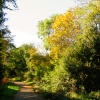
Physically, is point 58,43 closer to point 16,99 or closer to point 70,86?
point 70,86

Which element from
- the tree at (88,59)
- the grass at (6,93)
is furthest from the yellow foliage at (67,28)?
the grass at (6,93)

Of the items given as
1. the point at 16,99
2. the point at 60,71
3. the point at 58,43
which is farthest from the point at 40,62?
the point at 16,99

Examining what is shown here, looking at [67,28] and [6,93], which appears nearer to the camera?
[6,93]

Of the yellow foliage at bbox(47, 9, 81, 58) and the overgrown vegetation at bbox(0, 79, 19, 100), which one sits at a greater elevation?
the yellow foliage at bbox(47, 9, 81, 58)

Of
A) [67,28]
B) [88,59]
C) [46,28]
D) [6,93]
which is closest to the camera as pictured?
[88,59]

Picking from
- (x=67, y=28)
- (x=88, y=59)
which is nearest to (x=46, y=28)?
(x=67, y=28)

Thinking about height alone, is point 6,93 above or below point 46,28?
below

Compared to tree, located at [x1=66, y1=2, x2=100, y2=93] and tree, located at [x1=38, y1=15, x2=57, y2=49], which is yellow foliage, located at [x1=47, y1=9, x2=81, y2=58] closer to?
tree, located at [x1=66, y1=2, x2=100, y2=93]

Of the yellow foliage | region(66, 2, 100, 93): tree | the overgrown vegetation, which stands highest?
the yellow foliage

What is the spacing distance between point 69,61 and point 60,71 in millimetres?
1819

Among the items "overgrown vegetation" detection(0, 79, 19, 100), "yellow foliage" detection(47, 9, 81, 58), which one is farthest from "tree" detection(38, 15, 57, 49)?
"overgrown vegetation" detection(0, 79, 19, 100)

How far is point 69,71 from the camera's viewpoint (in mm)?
26031

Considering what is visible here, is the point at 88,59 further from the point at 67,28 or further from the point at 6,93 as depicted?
the point at 67,28

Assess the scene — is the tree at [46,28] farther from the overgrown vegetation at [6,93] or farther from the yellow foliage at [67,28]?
the overgrown vegetation at [6,93]
